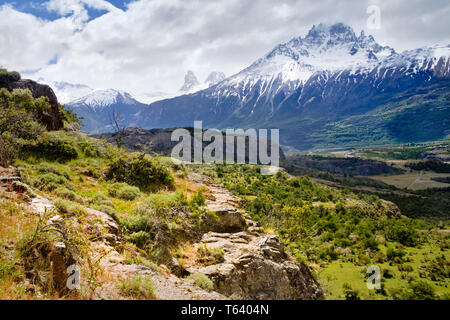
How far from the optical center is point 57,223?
5.80 meters

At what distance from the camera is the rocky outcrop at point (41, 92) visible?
21428 mm

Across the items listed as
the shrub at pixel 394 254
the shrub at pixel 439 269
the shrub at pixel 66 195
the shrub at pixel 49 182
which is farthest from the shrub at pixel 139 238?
the shrub at pixel 394 254

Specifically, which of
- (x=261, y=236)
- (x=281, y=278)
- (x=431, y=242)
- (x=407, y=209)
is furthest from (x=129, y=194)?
(x=407, y=209)

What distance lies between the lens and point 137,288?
5504 millimetres

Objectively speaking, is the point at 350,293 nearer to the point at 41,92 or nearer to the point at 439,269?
the point at 439,269

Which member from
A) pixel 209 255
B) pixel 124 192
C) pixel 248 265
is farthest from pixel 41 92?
pixel 248 265

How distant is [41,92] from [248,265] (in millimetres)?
26662

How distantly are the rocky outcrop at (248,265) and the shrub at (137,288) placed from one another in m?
3.01

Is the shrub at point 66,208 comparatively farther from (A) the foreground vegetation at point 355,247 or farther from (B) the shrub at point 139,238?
(A) the foreground vegetation at point 355,247

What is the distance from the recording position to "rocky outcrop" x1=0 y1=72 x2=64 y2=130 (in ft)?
70.3

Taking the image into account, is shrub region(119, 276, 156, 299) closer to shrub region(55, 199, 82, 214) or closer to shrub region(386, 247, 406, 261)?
shrub region(55, 199, 82, 214)

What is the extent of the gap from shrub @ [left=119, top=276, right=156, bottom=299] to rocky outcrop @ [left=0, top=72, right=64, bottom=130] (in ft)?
66.8
